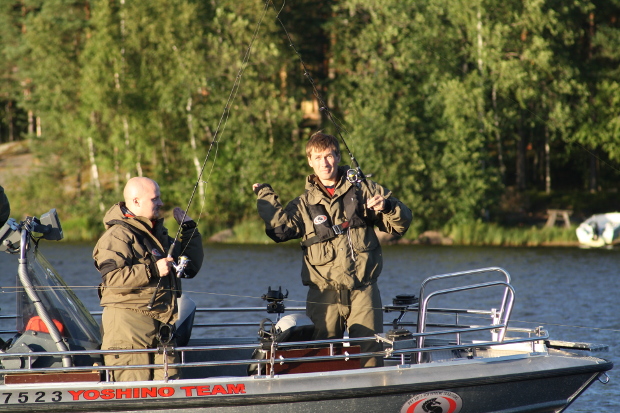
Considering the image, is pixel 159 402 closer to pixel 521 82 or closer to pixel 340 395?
pixel 340 395

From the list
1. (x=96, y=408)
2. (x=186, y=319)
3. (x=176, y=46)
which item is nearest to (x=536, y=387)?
(x=186, y=319)

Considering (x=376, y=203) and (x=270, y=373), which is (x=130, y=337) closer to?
(x=270, y=373)

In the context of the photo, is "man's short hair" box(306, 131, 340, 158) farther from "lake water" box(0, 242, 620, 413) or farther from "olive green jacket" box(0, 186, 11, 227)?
"lake water" box(0, 242, 620, 413)

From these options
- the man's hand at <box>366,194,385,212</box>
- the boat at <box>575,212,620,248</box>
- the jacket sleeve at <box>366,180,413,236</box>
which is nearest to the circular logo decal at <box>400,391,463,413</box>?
the jacket sleeve at <box>366,180,413,236</box>

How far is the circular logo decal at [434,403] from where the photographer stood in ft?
18.6

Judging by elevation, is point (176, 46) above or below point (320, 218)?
above

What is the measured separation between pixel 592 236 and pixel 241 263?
39.3 ft

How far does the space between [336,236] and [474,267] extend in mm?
16654

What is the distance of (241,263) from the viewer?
22875mm

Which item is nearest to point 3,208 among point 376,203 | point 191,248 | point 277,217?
point 191,248

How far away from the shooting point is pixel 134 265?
17.0ft

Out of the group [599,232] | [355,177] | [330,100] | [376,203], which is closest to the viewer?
[376,203]

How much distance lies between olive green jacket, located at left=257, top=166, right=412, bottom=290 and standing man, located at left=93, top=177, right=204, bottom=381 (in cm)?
77

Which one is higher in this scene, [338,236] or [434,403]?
[338,236]
